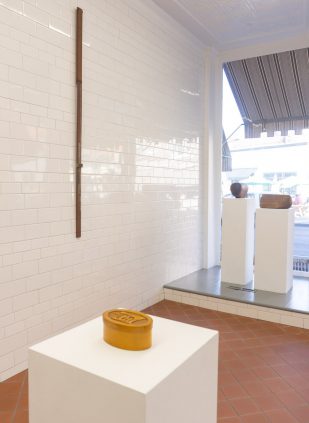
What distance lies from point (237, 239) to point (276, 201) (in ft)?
2.21

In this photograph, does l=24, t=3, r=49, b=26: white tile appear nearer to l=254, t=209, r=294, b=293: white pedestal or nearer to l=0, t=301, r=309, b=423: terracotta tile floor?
l=0, t=301, r=309, b=423: terracotta tile floor

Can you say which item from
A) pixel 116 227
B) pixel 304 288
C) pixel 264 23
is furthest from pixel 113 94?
pixel 304 288

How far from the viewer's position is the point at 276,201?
4.25 meters

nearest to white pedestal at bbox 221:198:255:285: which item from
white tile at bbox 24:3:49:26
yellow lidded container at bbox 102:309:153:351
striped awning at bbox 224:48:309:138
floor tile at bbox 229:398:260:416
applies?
striped awning at bbox 224:48:309:138

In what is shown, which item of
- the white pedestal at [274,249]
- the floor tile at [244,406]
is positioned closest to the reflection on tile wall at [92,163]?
the white pedestal at [274,249]

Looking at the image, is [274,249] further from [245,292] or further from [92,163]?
[92,163]

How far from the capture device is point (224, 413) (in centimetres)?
223

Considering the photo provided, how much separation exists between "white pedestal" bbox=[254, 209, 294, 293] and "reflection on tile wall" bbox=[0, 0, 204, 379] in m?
1.06

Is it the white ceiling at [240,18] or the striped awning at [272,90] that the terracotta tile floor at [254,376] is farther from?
the white ceiling at [240,18]

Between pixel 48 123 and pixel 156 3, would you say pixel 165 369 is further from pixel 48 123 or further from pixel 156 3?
pixel 156 3

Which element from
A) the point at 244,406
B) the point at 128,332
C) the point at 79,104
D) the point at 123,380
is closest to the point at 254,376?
the point at 244,406

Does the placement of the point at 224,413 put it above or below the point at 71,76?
below

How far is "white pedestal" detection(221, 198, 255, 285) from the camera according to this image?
446 centimetres

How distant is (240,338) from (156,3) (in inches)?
145
